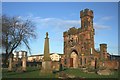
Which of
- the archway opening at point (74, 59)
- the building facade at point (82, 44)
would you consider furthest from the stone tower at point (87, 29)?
the archway opening at point (74, 59)

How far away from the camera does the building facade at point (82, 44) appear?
43.7 meters

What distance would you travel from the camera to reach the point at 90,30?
4538cm

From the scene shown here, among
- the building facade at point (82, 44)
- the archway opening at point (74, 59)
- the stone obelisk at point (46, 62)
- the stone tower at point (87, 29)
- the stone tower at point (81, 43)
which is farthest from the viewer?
the archway opening at point (74, 59)

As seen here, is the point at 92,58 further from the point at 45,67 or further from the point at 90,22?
the point at 45,67

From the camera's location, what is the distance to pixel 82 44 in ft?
151

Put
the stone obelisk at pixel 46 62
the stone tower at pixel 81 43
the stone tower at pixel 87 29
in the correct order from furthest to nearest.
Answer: the stone tower at pixel 87 29 < the stone tower at pixel 81 43 < the stone obelisk at pixel 46 62

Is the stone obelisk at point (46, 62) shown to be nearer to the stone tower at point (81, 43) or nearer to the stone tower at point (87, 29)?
the stone tower at point (81, 43)

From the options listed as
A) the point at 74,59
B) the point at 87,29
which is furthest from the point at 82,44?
the point at 74,59

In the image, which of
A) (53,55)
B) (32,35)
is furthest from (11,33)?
(53,55)

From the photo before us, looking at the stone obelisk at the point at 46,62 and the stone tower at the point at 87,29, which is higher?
the stone tower at the point at 87,29

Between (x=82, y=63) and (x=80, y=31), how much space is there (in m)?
8.23

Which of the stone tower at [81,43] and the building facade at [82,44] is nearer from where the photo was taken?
the building facade at [82,44]

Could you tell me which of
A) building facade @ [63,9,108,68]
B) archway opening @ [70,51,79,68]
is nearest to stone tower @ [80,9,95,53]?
building facade @ [63,9,108,68]

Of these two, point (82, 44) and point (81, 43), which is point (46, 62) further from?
point (81, 43)
